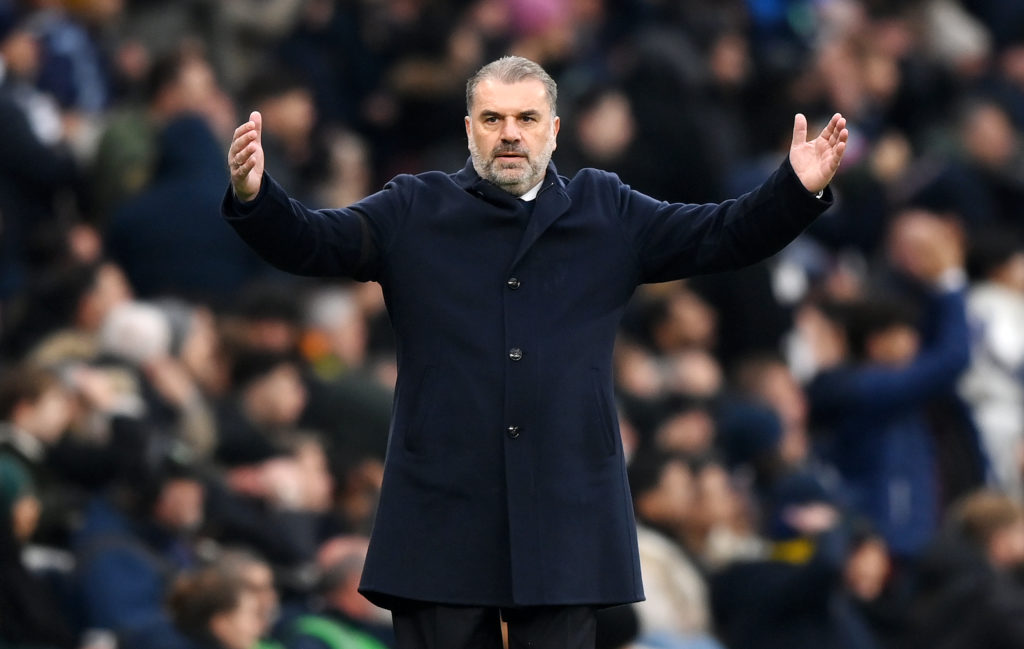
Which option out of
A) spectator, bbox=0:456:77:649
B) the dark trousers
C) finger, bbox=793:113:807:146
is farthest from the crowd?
finger, bbox=793:113:807:146

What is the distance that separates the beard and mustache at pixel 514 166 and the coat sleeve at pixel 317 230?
23cm

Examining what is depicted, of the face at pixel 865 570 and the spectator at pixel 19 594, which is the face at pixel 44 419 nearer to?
the spectator at pixel 19 594

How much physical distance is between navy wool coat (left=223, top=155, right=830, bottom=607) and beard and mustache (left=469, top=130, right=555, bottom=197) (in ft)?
A: 0.12

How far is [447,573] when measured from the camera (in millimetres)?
5746

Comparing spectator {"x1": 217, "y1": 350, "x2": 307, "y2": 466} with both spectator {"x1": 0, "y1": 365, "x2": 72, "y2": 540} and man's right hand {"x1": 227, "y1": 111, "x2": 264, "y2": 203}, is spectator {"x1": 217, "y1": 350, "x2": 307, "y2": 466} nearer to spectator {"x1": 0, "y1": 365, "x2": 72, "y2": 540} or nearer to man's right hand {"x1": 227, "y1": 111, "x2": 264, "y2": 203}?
spectator {"x1": 0, "y1": 365, "x2": 72, "y2": 540}

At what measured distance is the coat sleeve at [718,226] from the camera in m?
5.87

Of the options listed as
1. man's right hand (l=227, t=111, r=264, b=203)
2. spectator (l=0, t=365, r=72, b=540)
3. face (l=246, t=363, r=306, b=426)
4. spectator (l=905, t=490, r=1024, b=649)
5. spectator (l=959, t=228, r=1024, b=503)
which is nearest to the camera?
man's right hand (l=227, t=111, r=264, b=203)

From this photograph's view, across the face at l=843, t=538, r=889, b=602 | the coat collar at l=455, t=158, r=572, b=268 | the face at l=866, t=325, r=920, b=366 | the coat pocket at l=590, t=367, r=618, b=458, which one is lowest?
the coat pocket at l=590, t=367, r=618, b=458

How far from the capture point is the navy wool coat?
5.76 meters

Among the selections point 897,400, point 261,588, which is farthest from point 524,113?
point 897,400

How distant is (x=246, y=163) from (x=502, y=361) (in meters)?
0.81

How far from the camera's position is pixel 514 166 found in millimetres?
5918

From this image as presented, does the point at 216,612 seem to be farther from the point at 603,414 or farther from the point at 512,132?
the point at 512,132

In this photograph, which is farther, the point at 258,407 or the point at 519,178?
the point at 258,407
